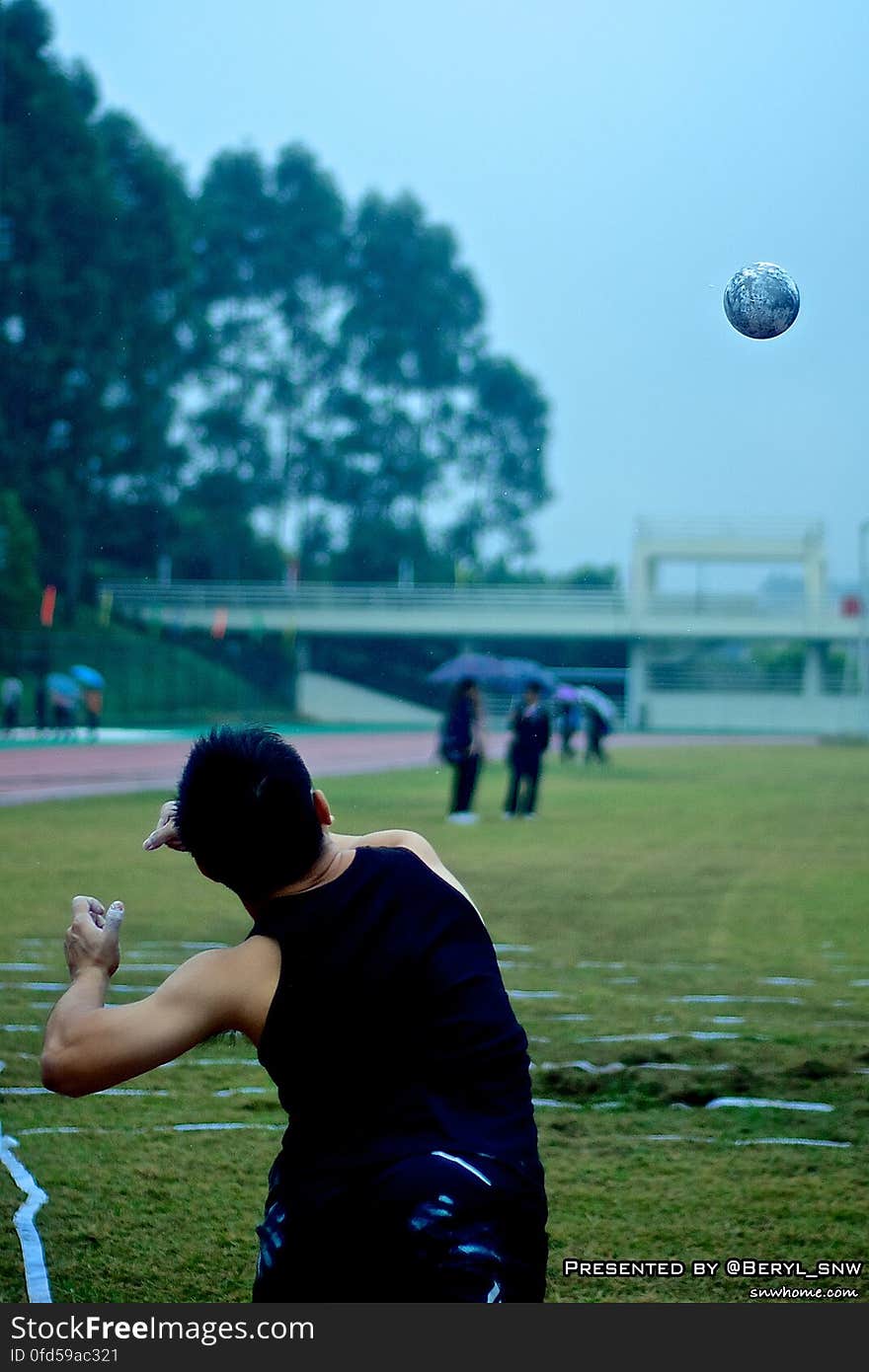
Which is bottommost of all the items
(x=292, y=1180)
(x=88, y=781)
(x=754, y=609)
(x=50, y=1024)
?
(x=88, y=781)

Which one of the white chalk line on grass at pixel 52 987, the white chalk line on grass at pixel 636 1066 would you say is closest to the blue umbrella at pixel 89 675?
the white chalk line on grass at pixel 52 987

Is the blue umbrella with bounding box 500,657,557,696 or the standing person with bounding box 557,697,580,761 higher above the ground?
the blue umbrella with bounding box 500,657,557,696

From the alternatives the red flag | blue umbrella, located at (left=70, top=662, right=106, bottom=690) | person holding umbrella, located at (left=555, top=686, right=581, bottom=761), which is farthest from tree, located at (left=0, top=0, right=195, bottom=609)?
person holding umbrella, located at (left=555, top=686, right=581, bottom=761)

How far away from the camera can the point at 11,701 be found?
21656mm

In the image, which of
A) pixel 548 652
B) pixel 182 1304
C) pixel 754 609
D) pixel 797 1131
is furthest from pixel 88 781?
pixel 182 1304

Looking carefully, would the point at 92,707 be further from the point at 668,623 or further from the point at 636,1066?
the point at 636,1066

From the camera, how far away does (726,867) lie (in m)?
9.32

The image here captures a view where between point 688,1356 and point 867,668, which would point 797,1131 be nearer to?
point 688,1356

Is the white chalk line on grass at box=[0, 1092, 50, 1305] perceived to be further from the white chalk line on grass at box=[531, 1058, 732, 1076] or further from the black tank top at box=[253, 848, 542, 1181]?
the white chalk line on grass at box=[531, 1058, 732, 1076]

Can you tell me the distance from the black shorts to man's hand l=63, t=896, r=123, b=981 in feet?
1.08

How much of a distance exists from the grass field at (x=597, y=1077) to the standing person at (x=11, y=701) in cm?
1193

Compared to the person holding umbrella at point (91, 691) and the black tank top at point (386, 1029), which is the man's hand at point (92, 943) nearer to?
the black tank top at point (386, 1029)

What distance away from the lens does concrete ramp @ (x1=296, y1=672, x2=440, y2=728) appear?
1495cm

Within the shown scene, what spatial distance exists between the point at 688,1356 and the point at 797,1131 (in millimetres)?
1555
